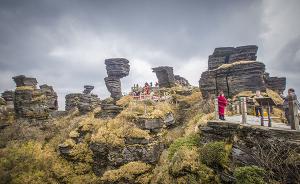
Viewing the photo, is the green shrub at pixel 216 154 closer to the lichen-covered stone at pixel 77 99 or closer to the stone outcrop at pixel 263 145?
the stone outcrop at pixel 263 145

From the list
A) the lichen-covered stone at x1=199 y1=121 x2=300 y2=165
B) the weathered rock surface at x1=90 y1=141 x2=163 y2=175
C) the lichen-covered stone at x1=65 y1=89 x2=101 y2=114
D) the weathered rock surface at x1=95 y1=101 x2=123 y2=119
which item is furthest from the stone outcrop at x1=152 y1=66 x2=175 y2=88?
the lichen-covered stone at x1=199 y1=121 x2=300 y2=165

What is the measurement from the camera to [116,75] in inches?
1549

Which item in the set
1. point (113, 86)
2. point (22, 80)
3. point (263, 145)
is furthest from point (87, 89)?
point (263, 145)

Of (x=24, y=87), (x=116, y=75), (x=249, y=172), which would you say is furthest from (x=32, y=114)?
(x=249, y=172)

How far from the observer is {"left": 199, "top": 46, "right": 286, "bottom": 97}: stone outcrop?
2500 cm

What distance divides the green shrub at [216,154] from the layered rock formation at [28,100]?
33.7m

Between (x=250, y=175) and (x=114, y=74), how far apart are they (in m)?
33.0

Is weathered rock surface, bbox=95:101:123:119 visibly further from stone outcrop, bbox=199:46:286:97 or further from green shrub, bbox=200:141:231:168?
green shrub, bbox=200:141:231:168

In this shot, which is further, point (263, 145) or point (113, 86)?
point (113, 86)

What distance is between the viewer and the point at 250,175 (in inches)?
358

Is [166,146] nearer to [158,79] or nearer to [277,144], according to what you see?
[277,144]

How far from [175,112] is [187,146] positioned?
14.3 meters

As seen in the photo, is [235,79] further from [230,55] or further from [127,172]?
[127,172]

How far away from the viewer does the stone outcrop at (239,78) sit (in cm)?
2500
